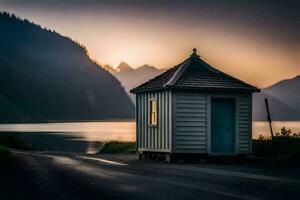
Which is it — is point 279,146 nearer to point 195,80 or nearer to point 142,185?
point 195,80

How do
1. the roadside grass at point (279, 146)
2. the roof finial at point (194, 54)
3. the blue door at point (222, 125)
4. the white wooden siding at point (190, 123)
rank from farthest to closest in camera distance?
the roadside grass at point (279, 146), the roof finial at point (194, 54), the blue door at point (222, 125), the white wooden siding at point (190, 123)

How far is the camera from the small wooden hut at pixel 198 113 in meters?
26.6

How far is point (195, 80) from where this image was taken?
1086 inches

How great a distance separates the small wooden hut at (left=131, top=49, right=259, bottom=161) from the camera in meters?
26.6

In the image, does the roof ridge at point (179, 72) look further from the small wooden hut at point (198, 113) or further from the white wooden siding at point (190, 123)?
the white wooden siding at point (190, 123)

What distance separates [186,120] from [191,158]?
67.5 inches

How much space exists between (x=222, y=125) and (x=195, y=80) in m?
2.28

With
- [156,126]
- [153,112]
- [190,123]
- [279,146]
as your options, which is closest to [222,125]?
[190,123]

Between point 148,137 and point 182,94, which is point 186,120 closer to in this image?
point 182,94

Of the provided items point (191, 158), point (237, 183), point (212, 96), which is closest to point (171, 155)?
point (191, 158)

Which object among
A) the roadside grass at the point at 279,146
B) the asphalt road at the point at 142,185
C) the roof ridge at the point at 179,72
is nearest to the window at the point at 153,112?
the roof ridge at the point at 179,72

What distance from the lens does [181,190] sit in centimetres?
1452

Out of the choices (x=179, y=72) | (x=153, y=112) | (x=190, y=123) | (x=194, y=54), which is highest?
(x=194, y=54)

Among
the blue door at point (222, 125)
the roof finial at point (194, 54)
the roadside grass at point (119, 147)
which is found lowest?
the roadside grass at point (119, 147)
